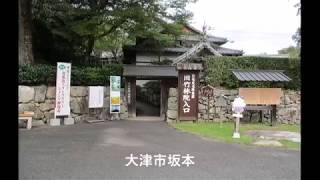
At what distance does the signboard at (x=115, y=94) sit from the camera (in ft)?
60.3

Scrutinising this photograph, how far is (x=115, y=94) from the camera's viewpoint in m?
18.5

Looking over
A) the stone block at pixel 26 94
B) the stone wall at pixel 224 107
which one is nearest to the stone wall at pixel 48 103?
the stone block at pixel 26 94

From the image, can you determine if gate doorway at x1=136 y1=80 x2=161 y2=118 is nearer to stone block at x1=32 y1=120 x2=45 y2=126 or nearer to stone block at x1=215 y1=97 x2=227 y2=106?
stone block at x1=215 y1=97 x2=227 y2=106

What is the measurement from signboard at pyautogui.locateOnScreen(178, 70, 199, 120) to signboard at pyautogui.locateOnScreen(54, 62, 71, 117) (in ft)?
14.1

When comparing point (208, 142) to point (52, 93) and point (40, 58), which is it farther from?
point (40, 58)

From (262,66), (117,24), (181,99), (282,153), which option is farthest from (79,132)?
(262,66)

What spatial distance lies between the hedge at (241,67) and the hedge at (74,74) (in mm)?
4522

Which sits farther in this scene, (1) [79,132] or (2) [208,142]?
(1) [79,132]

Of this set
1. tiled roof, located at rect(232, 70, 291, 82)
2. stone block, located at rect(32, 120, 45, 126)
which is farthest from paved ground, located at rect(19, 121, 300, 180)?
tiled roof, located at rect(232, 70, 291, 82)

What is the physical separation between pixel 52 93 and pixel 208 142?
7860 millimetres

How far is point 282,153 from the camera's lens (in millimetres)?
9305

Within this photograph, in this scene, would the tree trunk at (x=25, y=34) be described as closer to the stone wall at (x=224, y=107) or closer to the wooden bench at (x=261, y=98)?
the stone wall at (x=224, y=107)

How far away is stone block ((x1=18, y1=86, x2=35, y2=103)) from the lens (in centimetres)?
1559

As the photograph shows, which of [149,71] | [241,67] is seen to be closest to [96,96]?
[149,71]
